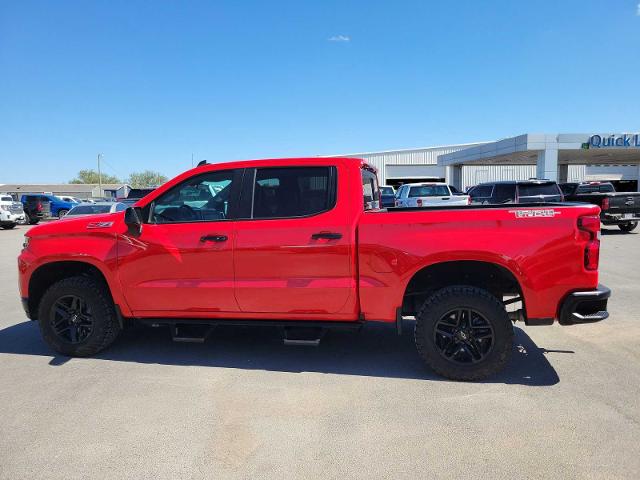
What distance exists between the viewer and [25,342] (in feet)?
17.5

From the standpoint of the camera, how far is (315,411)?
11.6 ft

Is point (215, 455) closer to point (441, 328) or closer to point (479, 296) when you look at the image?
point (441, 328)

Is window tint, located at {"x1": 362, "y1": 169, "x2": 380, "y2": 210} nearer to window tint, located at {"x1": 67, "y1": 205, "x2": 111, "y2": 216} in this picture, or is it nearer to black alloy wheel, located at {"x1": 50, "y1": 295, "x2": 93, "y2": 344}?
black alloy wheel, located at {"x1": 50, "y1": 295, "x2": 93, "y2": 344}

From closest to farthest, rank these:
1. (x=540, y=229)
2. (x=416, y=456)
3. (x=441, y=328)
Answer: (x=416, y=456)
(x=540, y=229)
(x=441, y=328)

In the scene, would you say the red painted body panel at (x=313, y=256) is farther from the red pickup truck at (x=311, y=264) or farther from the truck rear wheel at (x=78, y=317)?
the truck rear wheel at (x=78, y=317)

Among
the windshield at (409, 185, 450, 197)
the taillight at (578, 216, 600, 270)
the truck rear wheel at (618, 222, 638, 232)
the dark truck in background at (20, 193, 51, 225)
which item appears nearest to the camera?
the taillight at (578, 216, 600, 270)

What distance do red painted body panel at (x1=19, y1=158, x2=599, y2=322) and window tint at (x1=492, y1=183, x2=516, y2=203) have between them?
41.8ft

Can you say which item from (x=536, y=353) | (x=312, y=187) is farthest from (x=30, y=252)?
(x=536, y=353)

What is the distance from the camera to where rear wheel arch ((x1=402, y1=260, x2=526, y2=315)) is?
13.3 ft

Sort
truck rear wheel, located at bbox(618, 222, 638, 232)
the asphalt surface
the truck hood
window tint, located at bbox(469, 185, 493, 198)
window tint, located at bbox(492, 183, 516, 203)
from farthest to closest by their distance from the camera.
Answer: window tint, located at bbox(469, 185, 493, 198) → truck rear wheel, located at bbox(618, 222, 638, 232) → window tint, located at bbox(492, 183, 516, 203) → the truck hood → the asphalt surface

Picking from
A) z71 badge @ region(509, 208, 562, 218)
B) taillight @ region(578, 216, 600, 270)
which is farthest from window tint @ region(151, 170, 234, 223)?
taillight @ region(578, 216, 600, 270)

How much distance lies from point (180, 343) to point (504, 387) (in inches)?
129

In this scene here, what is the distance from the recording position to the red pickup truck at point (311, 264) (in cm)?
384

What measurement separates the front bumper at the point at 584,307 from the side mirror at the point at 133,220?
12.2ft
